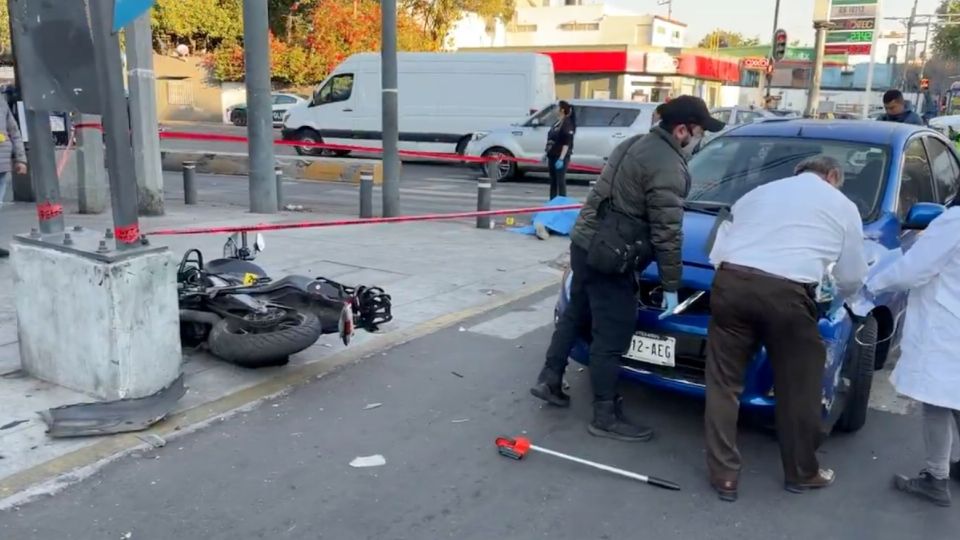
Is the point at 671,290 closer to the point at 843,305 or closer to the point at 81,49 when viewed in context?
the point at 843,305

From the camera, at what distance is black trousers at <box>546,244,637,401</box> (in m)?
4.30

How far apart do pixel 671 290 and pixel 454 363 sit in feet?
6.40

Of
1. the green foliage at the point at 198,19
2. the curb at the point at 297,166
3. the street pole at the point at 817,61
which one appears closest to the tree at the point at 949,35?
the street pole at the point at 817,61

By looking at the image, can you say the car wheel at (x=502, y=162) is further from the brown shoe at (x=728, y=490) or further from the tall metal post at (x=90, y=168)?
the brown shoe at (x=728, y=490)

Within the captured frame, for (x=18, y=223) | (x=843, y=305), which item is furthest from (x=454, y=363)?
(x=18, y=223)

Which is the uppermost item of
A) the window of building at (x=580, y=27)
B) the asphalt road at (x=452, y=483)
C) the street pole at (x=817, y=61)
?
the window of building at (x=580, y=27)

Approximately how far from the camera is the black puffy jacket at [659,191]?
4.13 metres

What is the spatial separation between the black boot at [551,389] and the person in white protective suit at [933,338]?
175 cm

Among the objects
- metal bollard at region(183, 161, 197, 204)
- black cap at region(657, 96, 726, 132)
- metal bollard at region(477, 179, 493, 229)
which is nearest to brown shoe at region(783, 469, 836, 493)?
black cap at region(657, 96, 726, 132)

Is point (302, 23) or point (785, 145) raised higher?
point (302, 23)

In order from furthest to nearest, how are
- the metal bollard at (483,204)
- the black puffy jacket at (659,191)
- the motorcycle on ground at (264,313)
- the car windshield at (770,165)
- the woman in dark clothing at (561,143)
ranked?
the woman in dark clothing at (561,143), the metal bollard at (483,204), the car windshield at (770,165), the motorcycle on ground at (264,313), the black puffy jacket at (659,191)

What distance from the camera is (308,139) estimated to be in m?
21.5

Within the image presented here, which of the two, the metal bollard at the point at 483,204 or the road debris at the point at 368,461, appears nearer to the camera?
the road debris at the point at 368,461

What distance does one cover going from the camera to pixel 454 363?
18.7 ft
